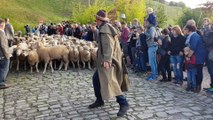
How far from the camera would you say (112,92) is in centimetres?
696

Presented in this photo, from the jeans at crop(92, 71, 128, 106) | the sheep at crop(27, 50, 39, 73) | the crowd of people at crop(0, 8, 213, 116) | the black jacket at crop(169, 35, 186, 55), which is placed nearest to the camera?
the crowd of people at crop(0, 8, 213, 116)

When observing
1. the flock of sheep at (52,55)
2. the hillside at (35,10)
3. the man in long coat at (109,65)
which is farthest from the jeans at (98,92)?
the hillside at (35,10)

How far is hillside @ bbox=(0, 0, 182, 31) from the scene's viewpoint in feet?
179

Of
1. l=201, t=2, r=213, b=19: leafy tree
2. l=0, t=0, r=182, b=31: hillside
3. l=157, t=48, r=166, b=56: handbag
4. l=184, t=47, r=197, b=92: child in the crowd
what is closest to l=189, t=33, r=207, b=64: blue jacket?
l=184, t=47, r=197, b=92: child in the crowd

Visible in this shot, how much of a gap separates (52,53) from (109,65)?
7156 mm

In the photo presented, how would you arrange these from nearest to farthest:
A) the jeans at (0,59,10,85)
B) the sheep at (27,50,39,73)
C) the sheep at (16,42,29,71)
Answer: the jeans at (0,59,10,85), the sheep at (27,50,39,73), the sheep at (16,42,29,71)

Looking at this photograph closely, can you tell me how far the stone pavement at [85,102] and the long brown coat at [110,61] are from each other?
0.68 meters

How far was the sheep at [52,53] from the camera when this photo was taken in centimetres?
1345

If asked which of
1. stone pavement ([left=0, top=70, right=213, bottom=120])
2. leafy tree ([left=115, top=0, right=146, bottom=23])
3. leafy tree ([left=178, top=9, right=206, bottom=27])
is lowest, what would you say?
stone pavement ([left=0, top=70, right=213, bottom=120])

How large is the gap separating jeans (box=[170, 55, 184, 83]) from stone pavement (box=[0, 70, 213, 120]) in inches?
15.2

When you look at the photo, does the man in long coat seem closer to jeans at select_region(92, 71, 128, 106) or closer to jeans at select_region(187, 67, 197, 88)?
jeans at select_region(92, 71, 128, 106)

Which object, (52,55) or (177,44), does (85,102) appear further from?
(52,55)

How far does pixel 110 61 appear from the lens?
6930mm

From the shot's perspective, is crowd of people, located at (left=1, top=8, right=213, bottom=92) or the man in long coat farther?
crowd of people, located at (left=1, top=8, right=213, bottom=92)
